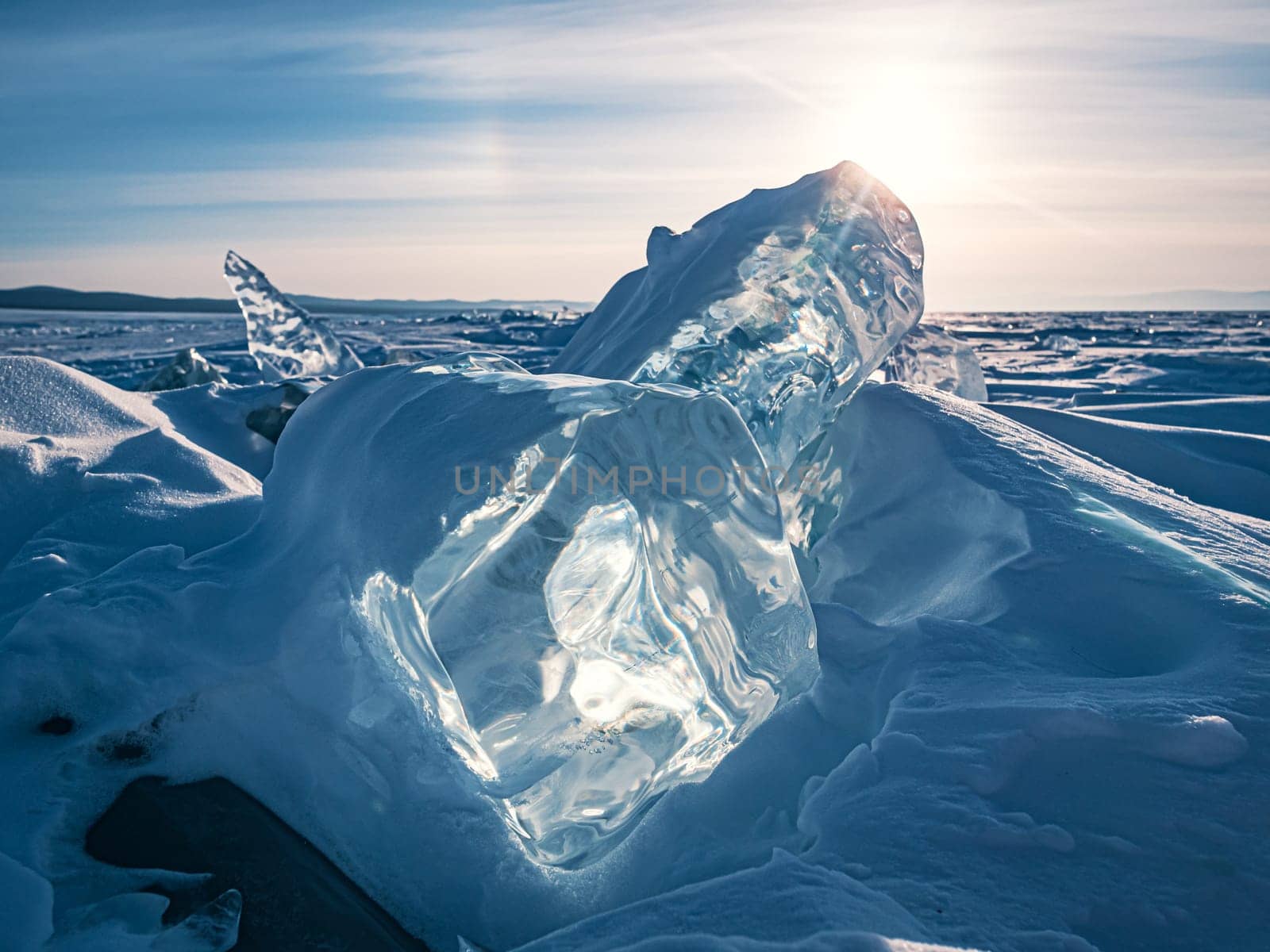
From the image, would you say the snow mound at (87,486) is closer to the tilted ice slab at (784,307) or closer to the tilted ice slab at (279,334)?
the tilted ice slab at (784,307)

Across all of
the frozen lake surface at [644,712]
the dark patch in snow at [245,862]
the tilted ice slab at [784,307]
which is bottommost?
the dark patch in snow at [245,862]

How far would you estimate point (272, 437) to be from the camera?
316cm

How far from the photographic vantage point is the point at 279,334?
605cm

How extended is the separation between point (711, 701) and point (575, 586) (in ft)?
0.95

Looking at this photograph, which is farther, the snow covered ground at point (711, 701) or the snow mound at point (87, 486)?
the snow mound at point (87, 486)

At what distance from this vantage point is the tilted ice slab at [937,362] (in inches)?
148

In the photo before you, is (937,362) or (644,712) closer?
(644,712)

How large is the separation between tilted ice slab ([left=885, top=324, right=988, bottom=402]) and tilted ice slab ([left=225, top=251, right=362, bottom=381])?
3814 millimetres

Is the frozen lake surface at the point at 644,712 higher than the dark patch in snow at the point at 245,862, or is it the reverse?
the frozen lake surface at the point at 644,712

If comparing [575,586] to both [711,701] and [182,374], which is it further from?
[182,374]

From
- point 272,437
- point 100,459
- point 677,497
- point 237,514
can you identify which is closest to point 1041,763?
point 677,497

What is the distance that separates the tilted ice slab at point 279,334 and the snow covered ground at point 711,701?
425 centimetres

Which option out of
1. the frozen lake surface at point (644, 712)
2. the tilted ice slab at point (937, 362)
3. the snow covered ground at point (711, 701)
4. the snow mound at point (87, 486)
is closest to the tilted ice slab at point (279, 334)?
the snow mound at point (87, 486)

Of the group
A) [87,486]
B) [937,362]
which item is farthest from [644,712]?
[937,362]
